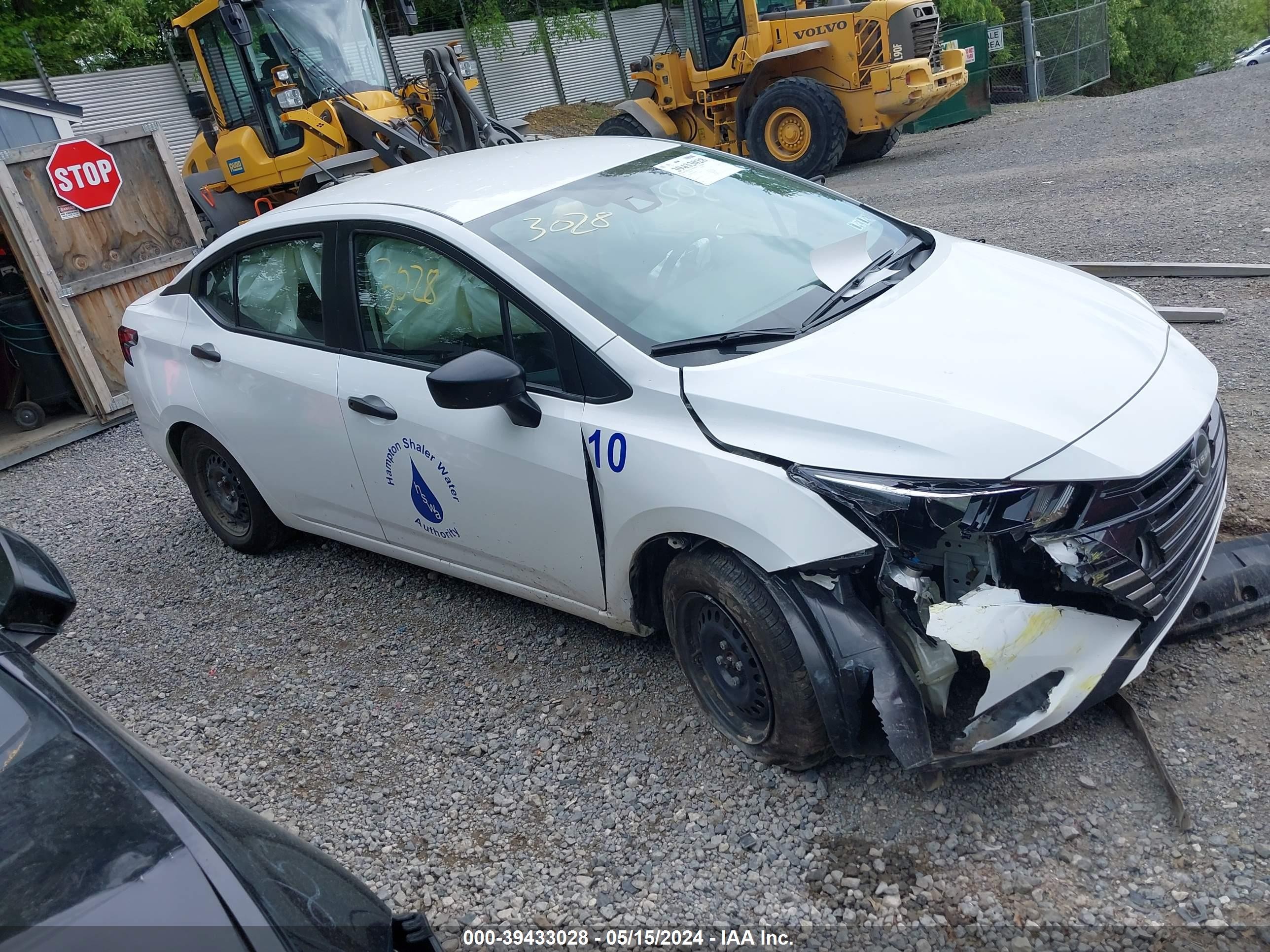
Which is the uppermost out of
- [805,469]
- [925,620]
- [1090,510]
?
[805,469]

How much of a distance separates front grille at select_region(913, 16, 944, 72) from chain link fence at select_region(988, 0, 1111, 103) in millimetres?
→ 6977

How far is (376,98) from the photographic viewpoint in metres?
11.9

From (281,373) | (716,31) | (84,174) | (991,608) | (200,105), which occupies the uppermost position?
(200,105)

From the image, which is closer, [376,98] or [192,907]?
[192,907]

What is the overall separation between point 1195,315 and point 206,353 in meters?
5.02

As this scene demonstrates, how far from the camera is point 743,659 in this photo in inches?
117

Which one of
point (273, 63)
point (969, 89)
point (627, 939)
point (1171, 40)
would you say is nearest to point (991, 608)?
point (627, 939)

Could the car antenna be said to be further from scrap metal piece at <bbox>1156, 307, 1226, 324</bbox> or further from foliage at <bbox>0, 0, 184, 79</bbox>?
foliage at <bbox>0, 0, 184, 79</bbox>

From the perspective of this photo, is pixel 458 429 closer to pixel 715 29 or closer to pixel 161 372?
pixel 161 372

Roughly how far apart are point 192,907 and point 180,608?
3.53 m

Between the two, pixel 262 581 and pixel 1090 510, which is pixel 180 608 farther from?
pixel 1090 510

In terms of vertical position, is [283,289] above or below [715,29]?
below

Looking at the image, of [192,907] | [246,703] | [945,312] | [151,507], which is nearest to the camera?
[192,907]

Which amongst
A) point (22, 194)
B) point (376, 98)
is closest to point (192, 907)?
point (22, 194)
